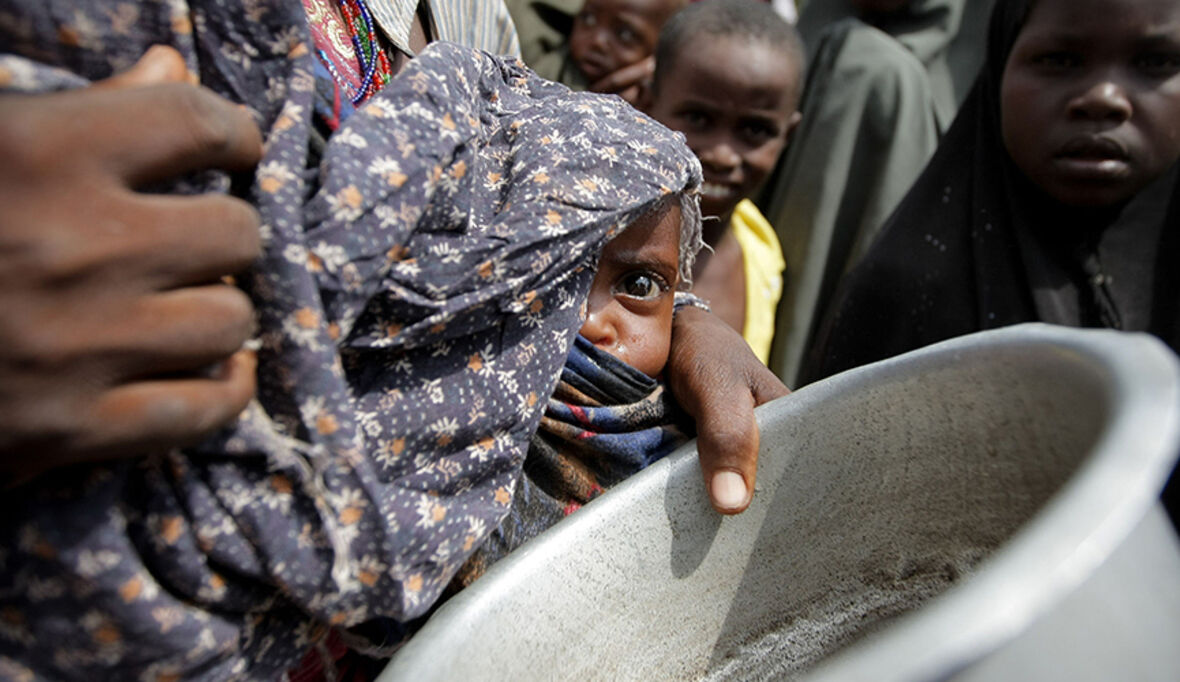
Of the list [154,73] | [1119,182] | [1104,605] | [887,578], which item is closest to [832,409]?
[887,578]

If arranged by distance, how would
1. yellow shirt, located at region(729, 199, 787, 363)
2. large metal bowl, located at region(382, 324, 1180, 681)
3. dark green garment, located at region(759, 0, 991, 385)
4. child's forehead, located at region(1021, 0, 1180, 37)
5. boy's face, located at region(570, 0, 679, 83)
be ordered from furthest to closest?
boy's face, located at region(570, 0, 679, 83) < dark green garment, located at region(759, 0, 991, 385) < yellow shirt, located at region(729, 199, 787, 363) < child's forehead, located at region(1021, 0, 1180, 37) < large metal bowl, located at region(382, 324, 1180, 681)

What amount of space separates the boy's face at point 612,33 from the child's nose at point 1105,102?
144 cm

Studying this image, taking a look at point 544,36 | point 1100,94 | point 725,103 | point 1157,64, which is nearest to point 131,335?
point 1100,94

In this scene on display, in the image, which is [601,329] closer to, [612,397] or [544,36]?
[612,397]

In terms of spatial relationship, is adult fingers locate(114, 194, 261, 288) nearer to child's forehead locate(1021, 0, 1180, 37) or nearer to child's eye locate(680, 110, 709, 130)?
child's forehead locate(1021, 0, 1180, 37)

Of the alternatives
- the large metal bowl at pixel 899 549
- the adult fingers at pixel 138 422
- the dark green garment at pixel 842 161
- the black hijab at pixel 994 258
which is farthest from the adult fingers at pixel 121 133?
the dark green garment at pixel 842 161

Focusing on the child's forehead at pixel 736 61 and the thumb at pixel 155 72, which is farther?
the child's forehead at pixel 736 61

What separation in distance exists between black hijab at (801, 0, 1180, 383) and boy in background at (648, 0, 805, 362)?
0.43 meters

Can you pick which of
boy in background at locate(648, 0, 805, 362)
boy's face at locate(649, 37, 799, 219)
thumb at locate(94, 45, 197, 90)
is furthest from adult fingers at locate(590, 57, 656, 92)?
thumb at locate(94, 45, 197, 90)

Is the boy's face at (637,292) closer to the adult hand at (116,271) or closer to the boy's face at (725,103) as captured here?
the adult hand at (116,271)

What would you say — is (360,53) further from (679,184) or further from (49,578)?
(49,578)

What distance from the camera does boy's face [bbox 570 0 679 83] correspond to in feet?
8.87

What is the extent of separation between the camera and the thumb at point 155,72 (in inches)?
16.4

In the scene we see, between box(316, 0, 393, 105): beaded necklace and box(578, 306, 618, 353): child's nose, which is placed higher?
box(316, 0, 393, 105): beaded necklace
